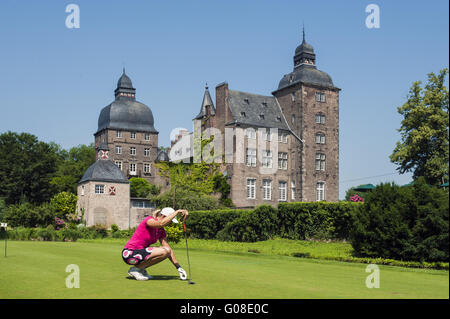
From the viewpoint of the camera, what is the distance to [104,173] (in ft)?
206

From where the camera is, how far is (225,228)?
34094 millimetres

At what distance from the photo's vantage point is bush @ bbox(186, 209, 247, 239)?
34875 mm

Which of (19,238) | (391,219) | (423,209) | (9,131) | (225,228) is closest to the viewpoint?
(423,209)

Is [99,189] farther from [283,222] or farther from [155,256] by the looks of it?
[155,256]

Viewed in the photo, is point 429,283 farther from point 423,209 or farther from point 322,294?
point 423,209

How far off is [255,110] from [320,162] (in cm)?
1001

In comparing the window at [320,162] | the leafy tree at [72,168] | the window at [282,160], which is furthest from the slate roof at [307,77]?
the leafy tree at [72,168]

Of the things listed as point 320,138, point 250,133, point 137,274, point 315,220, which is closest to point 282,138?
point 320,138

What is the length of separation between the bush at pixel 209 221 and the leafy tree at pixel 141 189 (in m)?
35.8

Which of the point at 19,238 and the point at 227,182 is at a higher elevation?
the point at 227,182

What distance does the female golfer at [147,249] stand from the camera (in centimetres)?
1010

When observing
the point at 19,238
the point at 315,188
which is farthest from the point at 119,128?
the point at 19,238

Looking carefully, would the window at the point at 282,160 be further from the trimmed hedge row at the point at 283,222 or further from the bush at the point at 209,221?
the trimmed hedge row at the point at 283,222

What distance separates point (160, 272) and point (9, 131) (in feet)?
250
